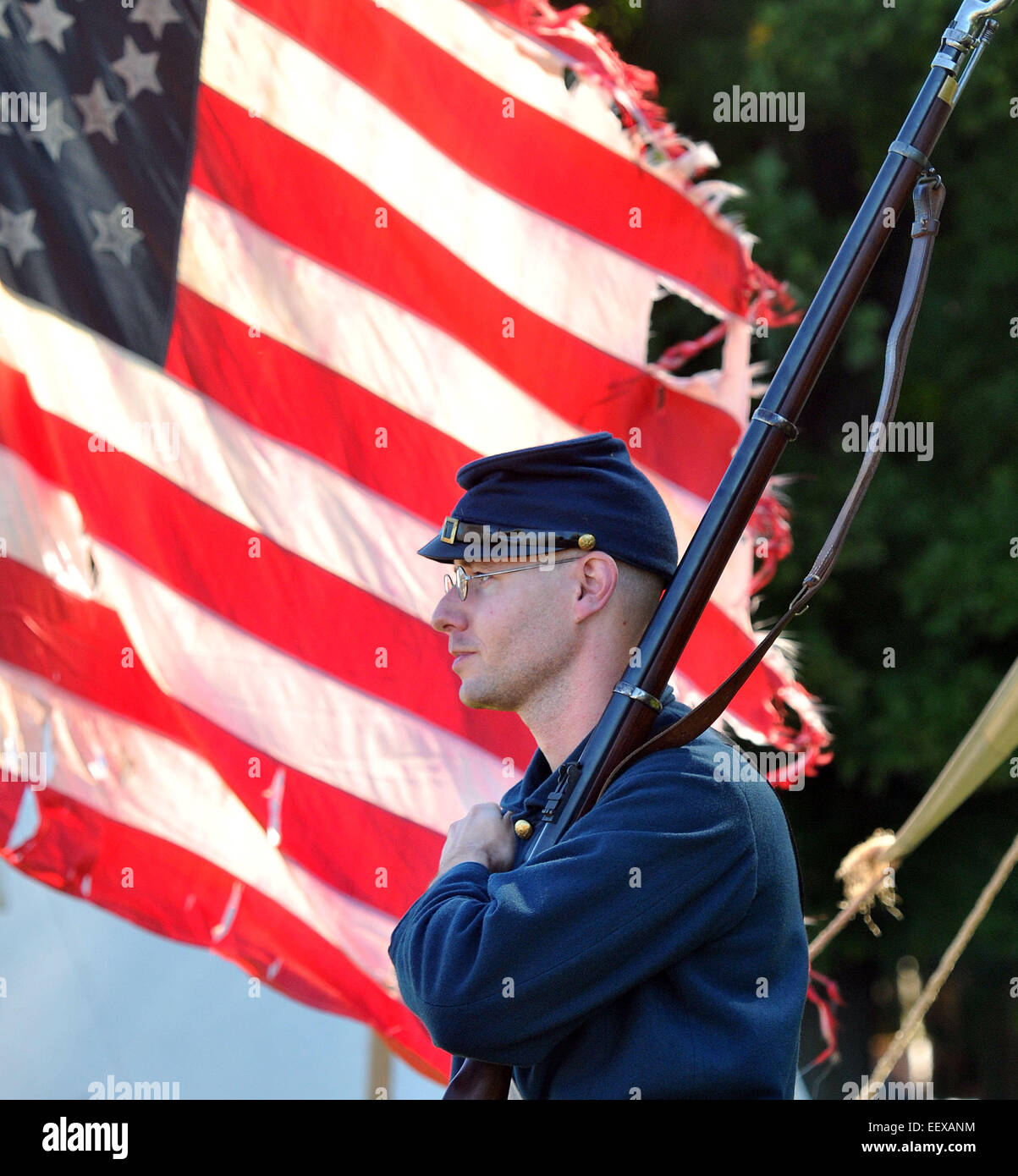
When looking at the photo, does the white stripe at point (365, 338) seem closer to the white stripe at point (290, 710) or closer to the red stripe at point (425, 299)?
the red stripe at point (425, 299)

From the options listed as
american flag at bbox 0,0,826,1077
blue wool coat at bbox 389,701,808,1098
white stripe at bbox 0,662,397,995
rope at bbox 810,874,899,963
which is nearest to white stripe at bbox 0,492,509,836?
american flag at bbox 0,0,826,1077

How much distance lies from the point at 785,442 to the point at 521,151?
73.5 inches

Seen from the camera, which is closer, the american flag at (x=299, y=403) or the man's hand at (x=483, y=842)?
the man's hand at (x=483, y=842)

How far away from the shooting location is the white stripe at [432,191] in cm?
364

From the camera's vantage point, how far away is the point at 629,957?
1890mm

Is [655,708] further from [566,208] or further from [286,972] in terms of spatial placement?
[566,208]

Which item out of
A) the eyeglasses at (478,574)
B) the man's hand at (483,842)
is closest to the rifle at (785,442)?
the man's hand at (483,842)

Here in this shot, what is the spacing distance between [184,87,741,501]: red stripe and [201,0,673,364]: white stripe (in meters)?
0.03

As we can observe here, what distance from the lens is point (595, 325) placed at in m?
3.84

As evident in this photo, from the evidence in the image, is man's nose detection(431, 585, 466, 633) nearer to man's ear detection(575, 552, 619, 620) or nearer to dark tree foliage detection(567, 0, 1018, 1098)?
man's ear detection(575, 552, 619, 620)

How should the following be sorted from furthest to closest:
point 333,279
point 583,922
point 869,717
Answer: point 869,717
point 333,279
point 583,922

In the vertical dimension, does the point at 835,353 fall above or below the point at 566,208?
below

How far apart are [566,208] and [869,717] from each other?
201 inches
